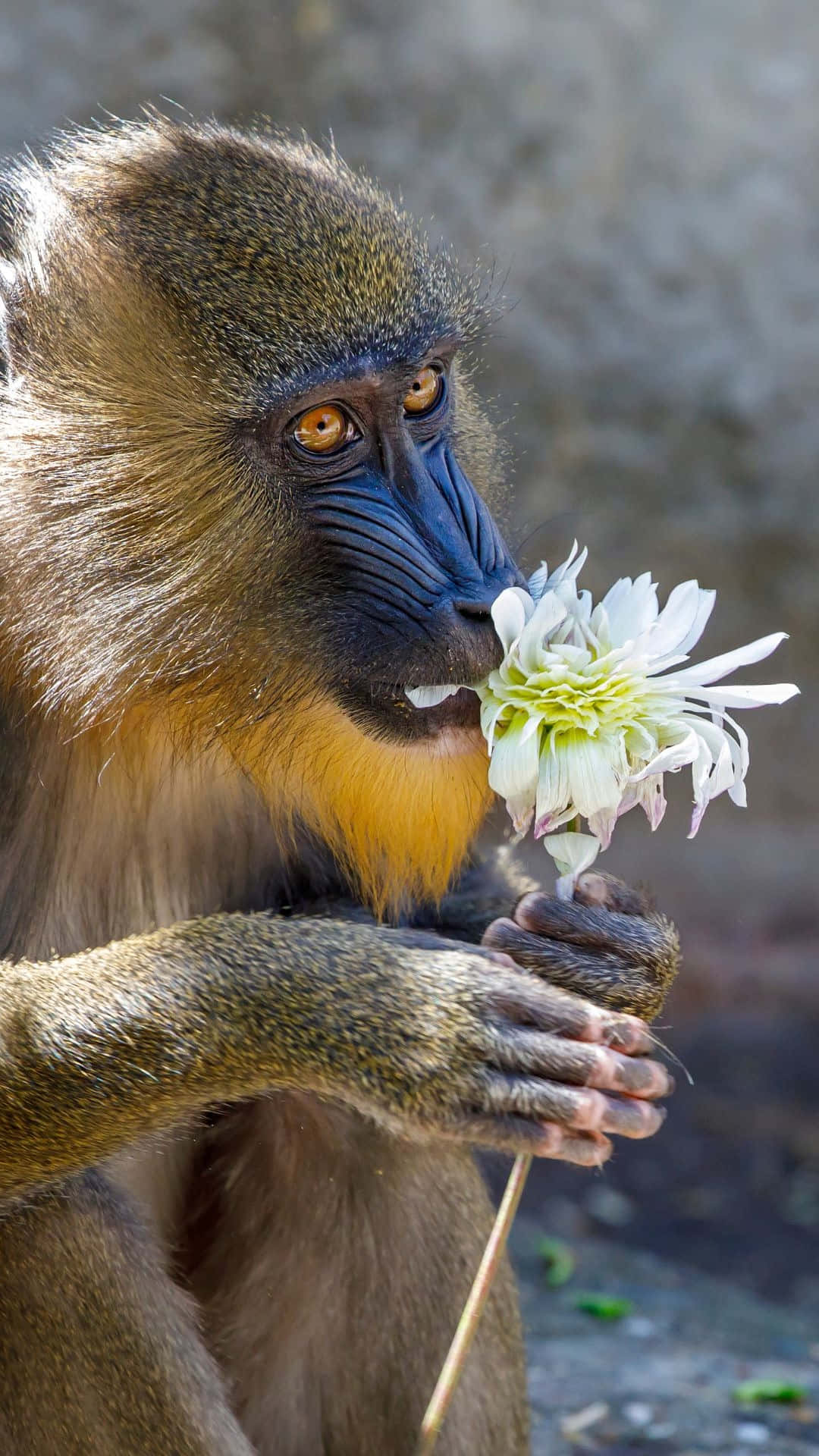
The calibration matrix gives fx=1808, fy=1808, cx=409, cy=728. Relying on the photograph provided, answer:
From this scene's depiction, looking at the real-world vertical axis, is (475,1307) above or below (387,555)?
below

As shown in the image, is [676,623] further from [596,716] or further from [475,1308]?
[475,1308]

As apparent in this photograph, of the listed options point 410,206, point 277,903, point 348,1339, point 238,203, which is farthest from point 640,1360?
point 410,206

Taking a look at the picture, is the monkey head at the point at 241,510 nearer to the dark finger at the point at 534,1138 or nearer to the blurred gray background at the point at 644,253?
the dark finger at the point at 534,1138

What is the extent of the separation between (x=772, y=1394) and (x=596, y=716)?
267 cm

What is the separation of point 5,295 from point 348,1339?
1974 mm

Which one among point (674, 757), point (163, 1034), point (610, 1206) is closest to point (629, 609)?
point (674, 757)

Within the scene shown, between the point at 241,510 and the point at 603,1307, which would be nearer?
the point at 241,510

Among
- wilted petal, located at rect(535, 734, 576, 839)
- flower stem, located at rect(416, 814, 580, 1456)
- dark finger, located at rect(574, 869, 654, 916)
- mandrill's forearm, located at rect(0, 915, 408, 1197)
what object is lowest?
flower stem, located at rect(416, 814, 580, 1456)

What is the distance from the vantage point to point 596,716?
2.69 meters

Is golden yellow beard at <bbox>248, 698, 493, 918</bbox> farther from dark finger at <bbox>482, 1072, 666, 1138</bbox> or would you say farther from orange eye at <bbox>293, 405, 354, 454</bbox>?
dark finger at <bbox>482, 1072, 666, 1138</bbox>

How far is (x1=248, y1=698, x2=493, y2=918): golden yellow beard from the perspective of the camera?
2889 mm

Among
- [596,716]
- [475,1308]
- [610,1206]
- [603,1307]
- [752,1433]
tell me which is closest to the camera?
[475,1308]

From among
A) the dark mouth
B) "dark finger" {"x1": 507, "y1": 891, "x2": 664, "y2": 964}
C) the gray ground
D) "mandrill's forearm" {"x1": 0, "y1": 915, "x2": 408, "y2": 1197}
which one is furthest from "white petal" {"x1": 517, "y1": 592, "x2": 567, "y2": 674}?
the gray ground

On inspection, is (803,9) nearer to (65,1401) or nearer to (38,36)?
(38,36)
